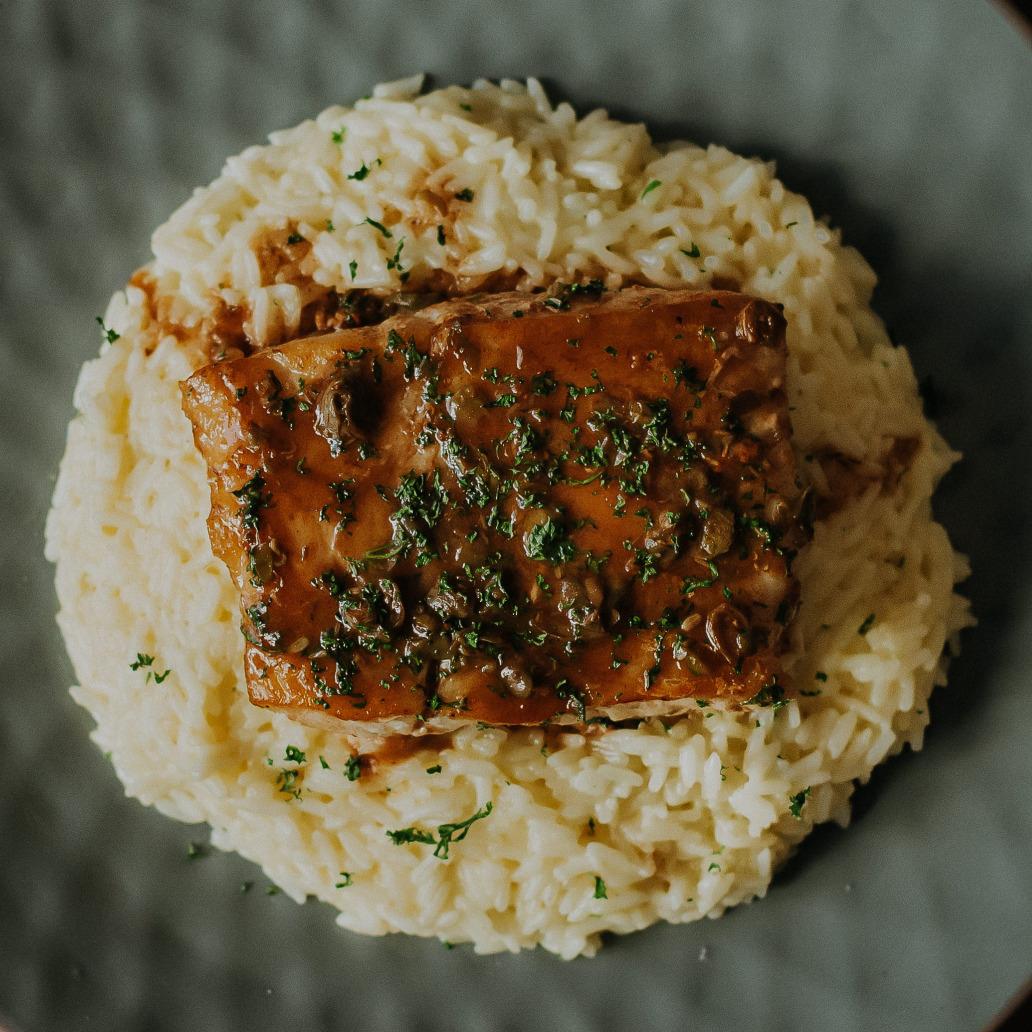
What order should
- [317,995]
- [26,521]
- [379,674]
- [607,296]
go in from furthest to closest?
1. [26,521]
2. [317,995]
3. [607,296]
4. [379,674]

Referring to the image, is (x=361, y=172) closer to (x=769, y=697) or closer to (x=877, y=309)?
(x=877, y=309)

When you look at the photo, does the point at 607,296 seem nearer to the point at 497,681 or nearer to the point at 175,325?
the point at 497,681

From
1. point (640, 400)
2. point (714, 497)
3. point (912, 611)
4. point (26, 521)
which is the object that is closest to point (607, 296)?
point (640, 400)

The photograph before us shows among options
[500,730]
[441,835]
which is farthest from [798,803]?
[441,835]

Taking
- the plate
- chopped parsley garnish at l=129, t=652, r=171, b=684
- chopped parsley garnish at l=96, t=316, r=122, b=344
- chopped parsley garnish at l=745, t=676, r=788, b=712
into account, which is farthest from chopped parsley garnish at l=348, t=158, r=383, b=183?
chopped parsley garnish at l=745, t=676, r=788, b=712

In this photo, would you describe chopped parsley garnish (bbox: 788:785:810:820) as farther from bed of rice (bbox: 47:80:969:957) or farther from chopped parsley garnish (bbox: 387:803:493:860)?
chopped parsley garnish (bbox: 387:803:493:860)
